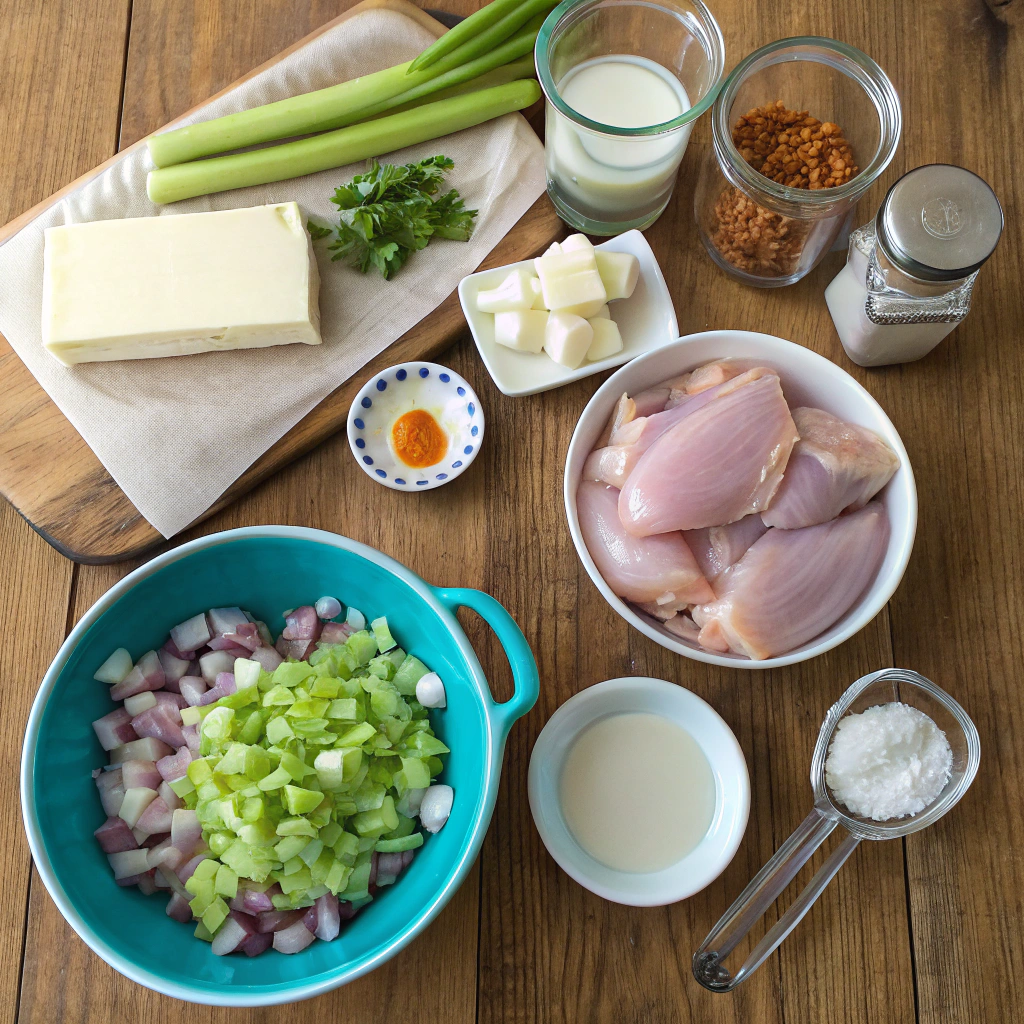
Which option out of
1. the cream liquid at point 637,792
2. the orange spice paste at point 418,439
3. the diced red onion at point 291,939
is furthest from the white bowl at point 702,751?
the orange spice paste at point 418,439

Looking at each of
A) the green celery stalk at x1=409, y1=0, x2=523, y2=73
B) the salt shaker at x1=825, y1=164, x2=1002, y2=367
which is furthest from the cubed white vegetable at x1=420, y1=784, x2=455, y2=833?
the green celery stalk at x1=409, y1=0, x2=523, y2=73

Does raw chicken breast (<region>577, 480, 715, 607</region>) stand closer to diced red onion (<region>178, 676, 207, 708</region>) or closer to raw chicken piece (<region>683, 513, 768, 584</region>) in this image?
raw chicken piece (<region>683, 513, 768, 584</region>)

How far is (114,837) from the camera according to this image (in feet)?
4.03

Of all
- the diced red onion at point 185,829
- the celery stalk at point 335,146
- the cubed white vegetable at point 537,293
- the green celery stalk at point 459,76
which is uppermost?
the green celery stalk at point 459,76

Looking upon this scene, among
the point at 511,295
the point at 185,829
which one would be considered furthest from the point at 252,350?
the point at 185,829

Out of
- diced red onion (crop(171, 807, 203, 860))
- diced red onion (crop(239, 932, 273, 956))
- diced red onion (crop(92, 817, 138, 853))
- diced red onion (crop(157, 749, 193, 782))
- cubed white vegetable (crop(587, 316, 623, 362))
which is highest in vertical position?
cubed white vegetable (crop(587, 316, 623, 362))

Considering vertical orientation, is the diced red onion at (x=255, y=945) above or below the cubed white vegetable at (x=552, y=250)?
below

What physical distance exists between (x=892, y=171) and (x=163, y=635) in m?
1.46

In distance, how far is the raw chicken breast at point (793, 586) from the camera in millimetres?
1250

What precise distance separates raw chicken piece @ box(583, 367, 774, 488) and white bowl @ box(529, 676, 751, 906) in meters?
0.31

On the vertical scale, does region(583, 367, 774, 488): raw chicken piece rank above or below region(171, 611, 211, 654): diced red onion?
above

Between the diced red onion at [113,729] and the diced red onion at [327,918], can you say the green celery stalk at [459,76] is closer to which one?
the diced red onion at [113,729]

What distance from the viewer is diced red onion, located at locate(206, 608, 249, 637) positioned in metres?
1.33

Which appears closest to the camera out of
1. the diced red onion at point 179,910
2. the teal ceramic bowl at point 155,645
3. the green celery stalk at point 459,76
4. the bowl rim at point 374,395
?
the teal ceramic bowl at point 155,645
